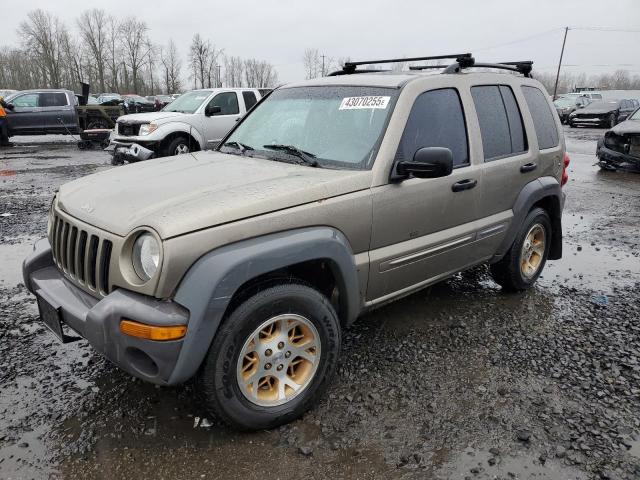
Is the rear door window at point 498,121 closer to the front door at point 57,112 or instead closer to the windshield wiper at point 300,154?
the windshield wiper at point 300,154

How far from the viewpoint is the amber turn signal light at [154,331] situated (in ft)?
7.07

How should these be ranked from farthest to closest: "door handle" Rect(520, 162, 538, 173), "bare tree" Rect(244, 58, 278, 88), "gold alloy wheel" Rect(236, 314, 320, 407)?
1. "bare tree" Rect(244, 58, 278, 88)
2. "door handle" Rect(520, 162, 538, 173)
3. "gold alloy wheel" Rect(236, 314, 320, 407)

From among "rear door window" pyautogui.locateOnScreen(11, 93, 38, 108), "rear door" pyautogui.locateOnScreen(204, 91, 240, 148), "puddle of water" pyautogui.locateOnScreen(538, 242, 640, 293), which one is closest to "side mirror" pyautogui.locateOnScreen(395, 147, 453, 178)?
"puddle of water" pyautogui.locateOnScreen(538, 242, 640, 293)

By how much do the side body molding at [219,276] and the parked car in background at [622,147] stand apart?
11.0 m

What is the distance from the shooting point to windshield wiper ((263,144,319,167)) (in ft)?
10.1

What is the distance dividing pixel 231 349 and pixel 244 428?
48 centimetres

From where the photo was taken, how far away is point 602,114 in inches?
958

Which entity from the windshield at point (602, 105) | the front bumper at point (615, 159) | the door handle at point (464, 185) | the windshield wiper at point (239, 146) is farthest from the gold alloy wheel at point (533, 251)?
the windshield at point (602, 105)

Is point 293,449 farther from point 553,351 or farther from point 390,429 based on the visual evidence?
point 553,351

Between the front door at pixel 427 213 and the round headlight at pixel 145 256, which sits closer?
the round headlight at pixel 145 256

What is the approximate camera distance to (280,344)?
8.46ft

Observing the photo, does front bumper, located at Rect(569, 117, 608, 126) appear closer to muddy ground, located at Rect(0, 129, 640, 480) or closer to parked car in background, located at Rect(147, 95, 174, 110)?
parked car in background, located at Rect(147, 95, 174, 110)

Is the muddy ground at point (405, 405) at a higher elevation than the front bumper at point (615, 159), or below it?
below

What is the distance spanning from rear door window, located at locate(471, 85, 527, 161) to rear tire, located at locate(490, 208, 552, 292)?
2.25 ft
